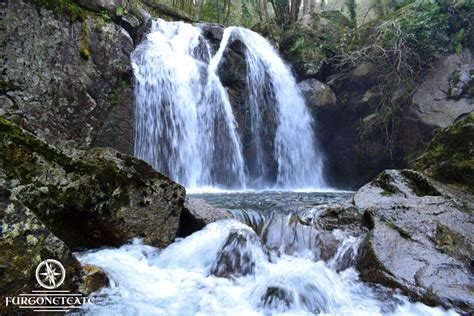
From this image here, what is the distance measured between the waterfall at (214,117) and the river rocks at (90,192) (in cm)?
498

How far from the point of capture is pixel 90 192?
3.96 meters

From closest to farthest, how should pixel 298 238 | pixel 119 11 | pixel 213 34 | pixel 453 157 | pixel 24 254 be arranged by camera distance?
pixel 24 254 → pixel 298 238 → pixel 453 157 → pixel 119 11 → pixel 213 34

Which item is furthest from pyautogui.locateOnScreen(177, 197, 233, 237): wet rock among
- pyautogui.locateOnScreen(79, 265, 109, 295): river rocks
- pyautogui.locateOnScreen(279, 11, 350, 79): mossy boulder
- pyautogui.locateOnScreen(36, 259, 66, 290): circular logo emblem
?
pyautogui.locateOnScreen(279, 11, 350, 79): mossy boulder

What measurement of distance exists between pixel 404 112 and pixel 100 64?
31.6 ft

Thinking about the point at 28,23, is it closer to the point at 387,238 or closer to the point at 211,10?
the point at 387,238

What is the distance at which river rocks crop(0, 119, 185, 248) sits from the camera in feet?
11.4

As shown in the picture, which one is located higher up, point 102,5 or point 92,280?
point 102,5

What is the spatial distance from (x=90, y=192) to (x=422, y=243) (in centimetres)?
393

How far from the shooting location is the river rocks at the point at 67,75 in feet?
22.8

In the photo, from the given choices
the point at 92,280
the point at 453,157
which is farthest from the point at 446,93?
the point at 92,280

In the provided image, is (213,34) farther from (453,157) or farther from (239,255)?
(239,255)

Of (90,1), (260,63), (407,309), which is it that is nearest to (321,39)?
(260,63)

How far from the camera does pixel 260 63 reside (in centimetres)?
1247

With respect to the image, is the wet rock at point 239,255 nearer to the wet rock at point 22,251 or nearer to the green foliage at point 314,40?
the wet rock at point 22,251
